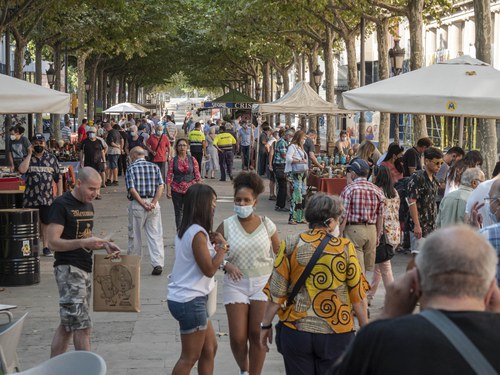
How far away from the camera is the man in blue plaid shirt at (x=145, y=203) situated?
12.9 metres

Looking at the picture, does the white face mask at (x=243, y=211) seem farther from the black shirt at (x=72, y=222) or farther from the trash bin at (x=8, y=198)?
the trash bin at (x=8, y=198)

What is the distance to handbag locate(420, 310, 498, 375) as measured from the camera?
2924 mm

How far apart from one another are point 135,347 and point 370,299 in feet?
9.35

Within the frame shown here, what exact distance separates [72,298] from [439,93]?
251 inches

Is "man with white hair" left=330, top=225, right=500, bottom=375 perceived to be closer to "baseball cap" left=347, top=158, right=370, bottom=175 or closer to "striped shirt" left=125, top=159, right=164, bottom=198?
"baseball cap" left=347, top=158, right=370, bottom=175

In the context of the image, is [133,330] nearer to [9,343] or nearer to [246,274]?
[246,274]

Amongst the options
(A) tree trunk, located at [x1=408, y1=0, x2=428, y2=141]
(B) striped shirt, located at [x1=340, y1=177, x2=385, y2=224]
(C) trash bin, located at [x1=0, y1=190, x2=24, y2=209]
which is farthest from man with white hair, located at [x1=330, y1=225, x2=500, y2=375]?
(A) tree trunk, located at [x1=408, y1=0, x2=428, y2=141]

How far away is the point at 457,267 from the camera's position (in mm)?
3027

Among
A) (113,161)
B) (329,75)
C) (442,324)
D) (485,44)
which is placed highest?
(329,75)

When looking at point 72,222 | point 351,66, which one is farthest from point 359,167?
point 351,66

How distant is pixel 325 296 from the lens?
592 cm

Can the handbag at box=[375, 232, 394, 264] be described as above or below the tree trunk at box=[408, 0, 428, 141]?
below

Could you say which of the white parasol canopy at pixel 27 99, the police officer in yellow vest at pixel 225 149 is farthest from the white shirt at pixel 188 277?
the police officer in yellow vest at pixel 225 149

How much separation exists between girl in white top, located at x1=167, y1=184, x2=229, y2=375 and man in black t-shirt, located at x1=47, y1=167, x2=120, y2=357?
0.95 metres
